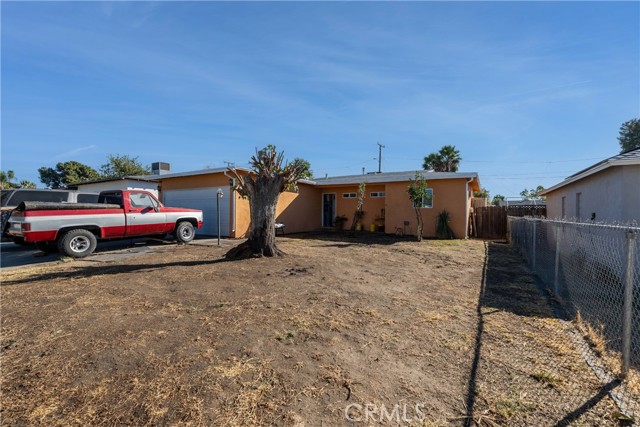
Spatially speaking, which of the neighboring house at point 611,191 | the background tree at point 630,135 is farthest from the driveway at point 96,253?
the background tree at point 630,135

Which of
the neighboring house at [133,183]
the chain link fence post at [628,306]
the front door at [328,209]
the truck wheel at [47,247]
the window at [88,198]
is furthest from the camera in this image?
the front door at [328,209]

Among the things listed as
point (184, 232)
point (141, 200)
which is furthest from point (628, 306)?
point (184, 232)

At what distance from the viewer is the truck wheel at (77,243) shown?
8398 millimetres

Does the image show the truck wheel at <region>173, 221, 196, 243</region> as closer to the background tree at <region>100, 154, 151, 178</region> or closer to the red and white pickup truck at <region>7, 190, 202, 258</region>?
the red and white pickup truck at <region>7, 190, 202, 258</region>

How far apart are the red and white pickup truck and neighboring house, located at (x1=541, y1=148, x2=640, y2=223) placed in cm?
1235

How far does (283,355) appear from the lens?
3109mm

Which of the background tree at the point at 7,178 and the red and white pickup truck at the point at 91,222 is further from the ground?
the background tree at the point at 7,178

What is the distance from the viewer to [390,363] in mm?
3012

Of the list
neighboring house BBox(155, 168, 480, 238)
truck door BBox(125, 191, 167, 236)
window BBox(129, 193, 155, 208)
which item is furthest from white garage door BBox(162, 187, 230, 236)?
window BBox(129, 193, 155, 208)

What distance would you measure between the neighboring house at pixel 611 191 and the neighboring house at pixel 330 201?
445 centimetres

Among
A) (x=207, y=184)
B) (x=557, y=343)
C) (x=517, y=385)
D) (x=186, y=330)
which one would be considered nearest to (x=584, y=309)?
(x=557, y=343)

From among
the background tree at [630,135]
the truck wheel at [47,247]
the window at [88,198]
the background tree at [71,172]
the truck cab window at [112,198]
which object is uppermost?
the background tree at [630,135]

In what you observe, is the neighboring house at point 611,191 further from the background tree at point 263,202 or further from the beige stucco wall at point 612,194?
the background tree at point 263,202

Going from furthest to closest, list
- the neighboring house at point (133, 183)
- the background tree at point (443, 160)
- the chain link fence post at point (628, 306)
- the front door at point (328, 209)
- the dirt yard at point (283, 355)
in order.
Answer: the background tree at point (443, 160), the front door at point (328, 209), the neighboring house at point (133, 183), the chain link fence post at point (628, 306), the dirt yard at point (283, 355)
